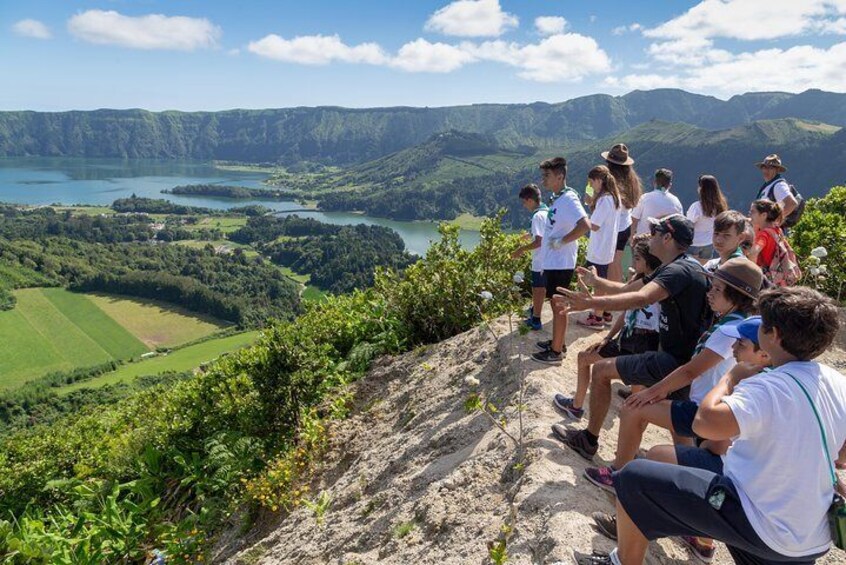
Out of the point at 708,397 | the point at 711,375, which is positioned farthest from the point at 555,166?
the point at 708,397

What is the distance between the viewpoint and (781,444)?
227 cm

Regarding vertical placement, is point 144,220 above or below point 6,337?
above

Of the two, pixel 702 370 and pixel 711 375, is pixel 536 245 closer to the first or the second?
pixel 711 375

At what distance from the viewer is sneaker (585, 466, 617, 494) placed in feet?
11.8

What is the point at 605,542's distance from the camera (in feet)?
10.00

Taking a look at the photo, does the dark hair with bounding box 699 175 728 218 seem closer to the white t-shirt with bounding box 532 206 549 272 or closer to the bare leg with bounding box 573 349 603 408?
the white t-shirt with bounding box 532 206 549 272

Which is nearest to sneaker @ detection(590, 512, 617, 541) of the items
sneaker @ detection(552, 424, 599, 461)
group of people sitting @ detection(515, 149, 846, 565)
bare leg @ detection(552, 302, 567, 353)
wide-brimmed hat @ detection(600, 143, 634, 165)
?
group of people sitting @ detection(515, 149, 846, 565)

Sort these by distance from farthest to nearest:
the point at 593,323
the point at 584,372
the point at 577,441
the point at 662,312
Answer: the point at 593,323
the point at 584,372
the point at 577,441
the point at 662,312

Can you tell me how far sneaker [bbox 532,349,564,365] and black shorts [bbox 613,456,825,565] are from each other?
9.27ft

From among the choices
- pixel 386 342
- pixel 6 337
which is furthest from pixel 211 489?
pixel 6 337

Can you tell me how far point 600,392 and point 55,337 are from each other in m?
89.6

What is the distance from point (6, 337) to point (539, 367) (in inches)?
3576

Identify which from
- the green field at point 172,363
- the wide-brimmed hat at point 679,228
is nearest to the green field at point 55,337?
the green field at point 172,363

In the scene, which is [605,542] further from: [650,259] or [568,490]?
[650,259]
